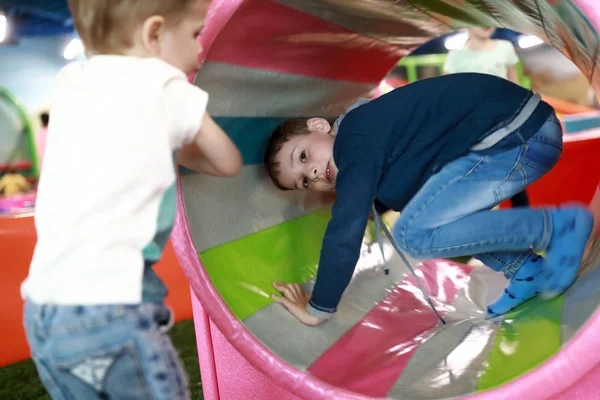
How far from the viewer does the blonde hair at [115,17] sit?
0.86 meters

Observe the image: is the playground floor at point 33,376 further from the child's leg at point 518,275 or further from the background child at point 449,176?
the child's leg at point 518,275

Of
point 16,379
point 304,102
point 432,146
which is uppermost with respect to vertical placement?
point 432,146

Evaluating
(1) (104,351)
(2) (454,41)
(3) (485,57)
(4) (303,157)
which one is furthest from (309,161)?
(2) (454,41)

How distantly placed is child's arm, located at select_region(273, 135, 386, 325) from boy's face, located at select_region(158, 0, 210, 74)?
1.57 ft

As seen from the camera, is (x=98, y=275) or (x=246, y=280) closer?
(x=98, y=275)

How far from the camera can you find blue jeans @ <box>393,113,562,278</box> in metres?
1.33

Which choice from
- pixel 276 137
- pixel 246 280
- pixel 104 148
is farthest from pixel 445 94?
pixel 104 148

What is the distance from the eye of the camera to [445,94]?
1420 mm

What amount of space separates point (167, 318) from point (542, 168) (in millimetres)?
991

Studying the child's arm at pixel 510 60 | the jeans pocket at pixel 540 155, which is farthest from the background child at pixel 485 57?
the jeans pocket at pixel 540 155

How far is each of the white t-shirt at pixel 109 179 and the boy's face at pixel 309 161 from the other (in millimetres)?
632

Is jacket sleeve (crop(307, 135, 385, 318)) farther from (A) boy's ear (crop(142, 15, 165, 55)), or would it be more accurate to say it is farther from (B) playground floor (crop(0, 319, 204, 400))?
(B) playground floor (crop(0, 319, 204, 400))

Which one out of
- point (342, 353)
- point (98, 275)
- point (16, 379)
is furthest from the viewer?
point (16, 379)

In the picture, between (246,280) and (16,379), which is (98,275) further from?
→ (16,379)
